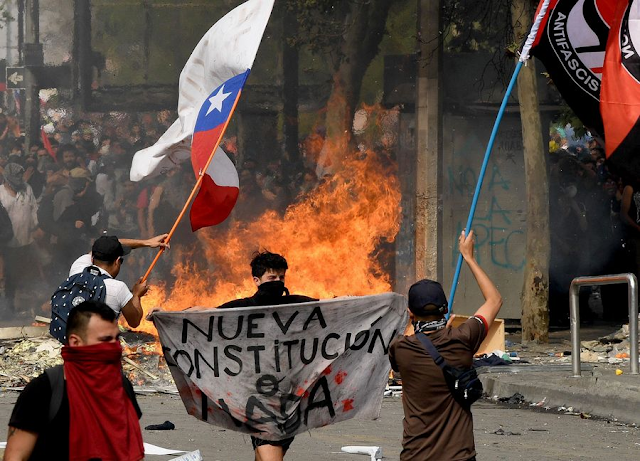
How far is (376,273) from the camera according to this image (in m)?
20.0

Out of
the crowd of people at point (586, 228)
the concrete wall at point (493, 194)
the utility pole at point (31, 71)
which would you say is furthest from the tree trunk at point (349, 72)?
the utility pole at point (31, 71)

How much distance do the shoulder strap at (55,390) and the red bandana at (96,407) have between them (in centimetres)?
2

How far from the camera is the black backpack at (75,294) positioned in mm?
6367

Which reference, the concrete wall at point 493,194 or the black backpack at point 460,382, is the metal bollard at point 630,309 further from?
the concrete wall at point 493,194

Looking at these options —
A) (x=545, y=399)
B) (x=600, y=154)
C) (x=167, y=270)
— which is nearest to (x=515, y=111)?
(x=600, y=154)

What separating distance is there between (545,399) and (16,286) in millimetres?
11431

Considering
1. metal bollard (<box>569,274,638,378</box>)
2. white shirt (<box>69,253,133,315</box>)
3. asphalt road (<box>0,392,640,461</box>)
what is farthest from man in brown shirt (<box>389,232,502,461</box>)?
metal bollard (<box>569,274,638,378</box>)

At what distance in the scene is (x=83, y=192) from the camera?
2036 cm

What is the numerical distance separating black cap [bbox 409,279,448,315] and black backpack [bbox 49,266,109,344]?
182cm

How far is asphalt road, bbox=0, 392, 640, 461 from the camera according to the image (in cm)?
825

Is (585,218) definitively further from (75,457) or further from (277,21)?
(75,457)

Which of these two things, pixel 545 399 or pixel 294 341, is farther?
pixel 545 399

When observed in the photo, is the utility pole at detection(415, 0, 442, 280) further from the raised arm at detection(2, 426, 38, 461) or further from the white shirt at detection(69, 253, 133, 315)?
the raised arm at detection(2, 426, 38, 461)

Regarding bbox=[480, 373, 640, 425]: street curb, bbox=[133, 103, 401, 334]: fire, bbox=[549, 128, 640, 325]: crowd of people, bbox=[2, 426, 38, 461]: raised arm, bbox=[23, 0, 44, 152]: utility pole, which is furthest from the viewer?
bbox=[23, 0, 44, 152]: utility pole
